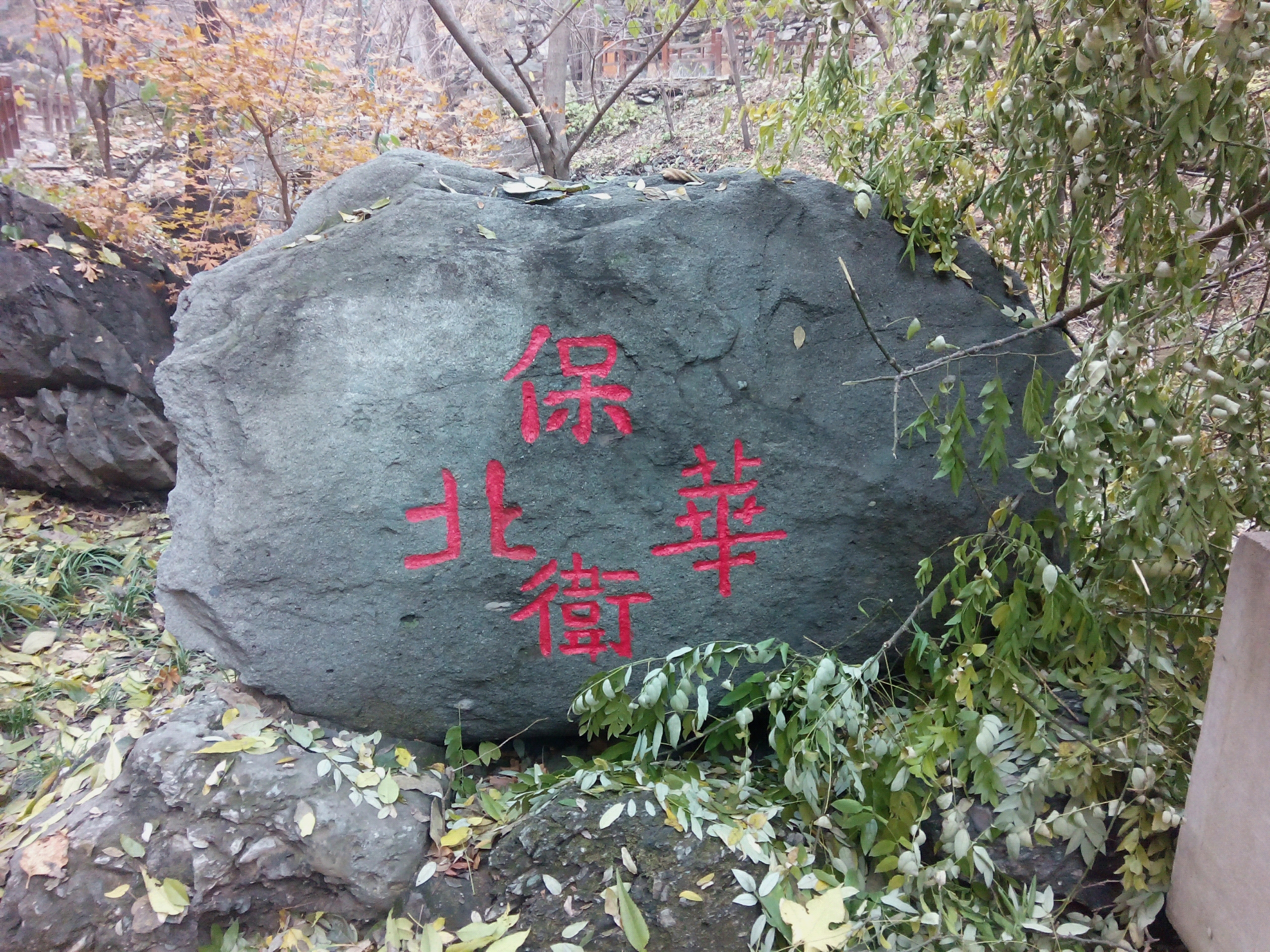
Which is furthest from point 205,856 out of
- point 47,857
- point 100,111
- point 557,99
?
point 557,99

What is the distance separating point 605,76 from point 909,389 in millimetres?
11152

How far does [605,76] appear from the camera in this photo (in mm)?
12016

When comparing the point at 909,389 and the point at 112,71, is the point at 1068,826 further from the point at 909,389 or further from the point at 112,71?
the point at 112,71

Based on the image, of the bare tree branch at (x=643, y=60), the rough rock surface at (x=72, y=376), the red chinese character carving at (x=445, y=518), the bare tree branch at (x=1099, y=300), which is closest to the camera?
the bare tree branch at (x=1099, y=300)

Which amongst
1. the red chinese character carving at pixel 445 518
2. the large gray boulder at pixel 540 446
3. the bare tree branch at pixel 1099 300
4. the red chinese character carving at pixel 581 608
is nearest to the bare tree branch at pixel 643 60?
the large gray boulder at pixel 540 446

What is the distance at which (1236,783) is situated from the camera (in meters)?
1.67

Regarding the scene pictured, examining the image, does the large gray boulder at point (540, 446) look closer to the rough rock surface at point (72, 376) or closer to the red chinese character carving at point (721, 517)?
the red chinese character carving at point (721, 517)

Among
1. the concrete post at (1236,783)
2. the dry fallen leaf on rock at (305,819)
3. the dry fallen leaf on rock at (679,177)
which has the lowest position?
the dry fallen leaf on rock at (305,819)

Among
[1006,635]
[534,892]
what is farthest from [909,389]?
[534,892]

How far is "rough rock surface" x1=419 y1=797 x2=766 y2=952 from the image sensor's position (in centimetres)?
195

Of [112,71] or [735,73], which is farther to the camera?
[735,73]

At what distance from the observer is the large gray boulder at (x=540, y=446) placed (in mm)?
2318

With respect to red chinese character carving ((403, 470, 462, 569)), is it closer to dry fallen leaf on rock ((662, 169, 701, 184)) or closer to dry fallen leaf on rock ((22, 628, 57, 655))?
dry fallen leaf on rock ((662, 169, 701, 184))

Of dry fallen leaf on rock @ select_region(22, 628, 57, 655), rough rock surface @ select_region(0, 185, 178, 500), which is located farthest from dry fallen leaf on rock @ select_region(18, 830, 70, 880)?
rough rock surface @ select_region(0, 185, 178, 500)
